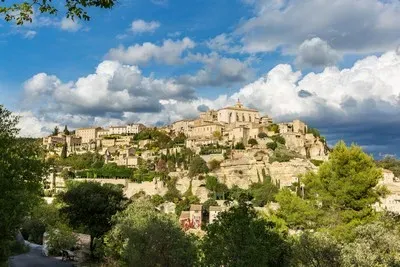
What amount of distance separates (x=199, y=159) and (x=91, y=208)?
67.0 metres

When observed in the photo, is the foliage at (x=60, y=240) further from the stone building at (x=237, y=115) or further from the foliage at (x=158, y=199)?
the stone building at (x=237, y=115)

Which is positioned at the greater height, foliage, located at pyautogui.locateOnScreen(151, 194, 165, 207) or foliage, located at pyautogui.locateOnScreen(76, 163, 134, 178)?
foliage, located at pyautogui.locateOnScreen(76, 163, 134, 178)

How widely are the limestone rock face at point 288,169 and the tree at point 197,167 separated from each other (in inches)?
517

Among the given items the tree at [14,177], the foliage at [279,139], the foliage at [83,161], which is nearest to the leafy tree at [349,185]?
the tree at [14,177]

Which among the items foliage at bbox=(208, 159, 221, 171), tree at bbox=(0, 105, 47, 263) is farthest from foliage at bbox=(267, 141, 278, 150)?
tree at bbox=(0, 105, 47, 263)

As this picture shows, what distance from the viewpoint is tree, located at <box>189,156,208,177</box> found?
93.1m

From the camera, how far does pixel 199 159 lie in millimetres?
96438

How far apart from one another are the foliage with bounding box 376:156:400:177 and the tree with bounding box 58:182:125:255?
9557 cm

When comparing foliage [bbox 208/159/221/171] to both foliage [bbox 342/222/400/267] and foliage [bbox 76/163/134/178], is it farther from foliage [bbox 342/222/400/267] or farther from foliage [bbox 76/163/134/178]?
foliage [bbox 342/222/400/267]

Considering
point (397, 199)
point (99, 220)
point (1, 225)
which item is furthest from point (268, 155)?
point (1, 225)

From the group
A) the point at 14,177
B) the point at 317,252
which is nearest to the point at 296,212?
the point at 317,252

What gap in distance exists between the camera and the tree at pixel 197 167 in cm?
9312

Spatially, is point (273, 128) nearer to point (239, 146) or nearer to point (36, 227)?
point (239, 146)

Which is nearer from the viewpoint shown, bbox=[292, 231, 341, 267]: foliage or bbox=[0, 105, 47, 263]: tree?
bbox=[0, 105, 47, 263]: tree
